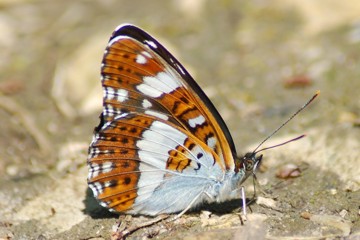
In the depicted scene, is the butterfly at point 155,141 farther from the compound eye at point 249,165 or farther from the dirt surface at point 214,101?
the dirt surface at point 214,101

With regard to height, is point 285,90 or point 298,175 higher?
point 285,90

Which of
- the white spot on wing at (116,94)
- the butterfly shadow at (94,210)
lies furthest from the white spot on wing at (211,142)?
the butterfly shadow at (94,210)

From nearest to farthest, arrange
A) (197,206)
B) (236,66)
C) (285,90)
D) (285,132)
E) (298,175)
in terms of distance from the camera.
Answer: (197,206) → (298,175) → (285,132) → (285,90) → (236,66)

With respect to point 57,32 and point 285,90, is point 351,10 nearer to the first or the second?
point 285,90

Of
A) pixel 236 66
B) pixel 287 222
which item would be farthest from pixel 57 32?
pixel 287 222

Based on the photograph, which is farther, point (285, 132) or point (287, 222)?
point (285, 132)

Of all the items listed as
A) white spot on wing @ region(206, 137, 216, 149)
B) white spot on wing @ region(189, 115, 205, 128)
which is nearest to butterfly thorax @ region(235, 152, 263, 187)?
white spot on wing @ region(206, 137, 216, 149)

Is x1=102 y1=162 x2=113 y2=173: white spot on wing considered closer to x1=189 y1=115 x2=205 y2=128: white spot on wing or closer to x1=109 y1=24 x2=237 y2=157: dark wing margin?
x1=189 y1=115 x2=205 y2=128: white spot on wing

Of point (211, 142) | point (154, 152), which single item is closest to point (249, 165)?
point (211, 142)
